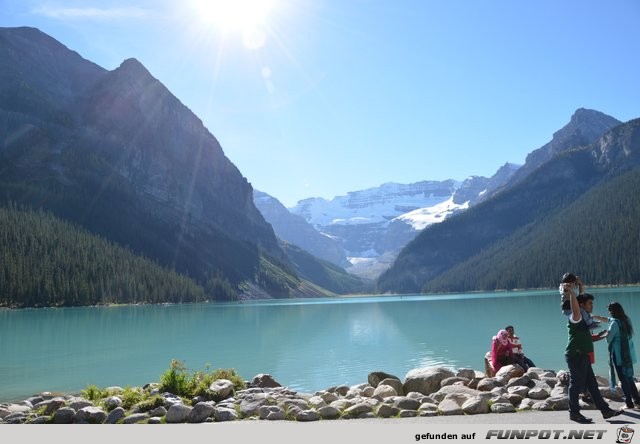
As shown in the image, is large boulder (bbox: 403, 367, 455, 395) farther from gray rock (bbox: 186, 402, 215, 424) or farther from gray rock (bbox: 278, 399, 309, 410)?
gray rock (bbox: 186, 402, 215, 424)

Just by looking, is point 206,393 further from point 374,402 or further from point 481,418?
point 481,418

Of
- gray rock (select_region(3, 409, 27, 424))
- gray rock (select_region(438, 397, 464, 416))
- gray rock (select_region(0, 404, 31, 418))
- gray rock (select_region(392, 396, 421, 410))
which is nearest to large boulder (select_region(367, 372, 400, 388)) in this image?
gray rock (select_region(392, 396, 421, 410))

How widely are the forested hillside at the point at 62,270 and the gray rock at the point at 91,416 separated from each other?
137 metres

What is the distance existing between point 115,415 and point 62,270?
155 metres

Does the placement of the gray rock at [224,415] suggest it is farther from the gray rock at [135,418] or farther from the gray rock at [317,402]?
the gray rock at [317,402]

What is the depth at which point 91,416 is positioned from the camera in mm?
15133

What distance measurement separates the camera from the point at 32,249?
511 ft

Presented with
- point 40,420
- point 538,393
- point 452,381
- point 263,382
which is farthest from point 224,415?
point 452,381

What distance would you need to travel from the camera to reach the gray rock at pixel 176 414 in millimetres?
14602

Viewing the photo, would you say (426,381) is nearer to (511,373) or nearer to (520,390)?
(511,373)

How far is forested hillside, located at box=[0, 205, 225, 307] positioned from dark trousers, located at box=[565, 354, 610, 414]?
476 ft

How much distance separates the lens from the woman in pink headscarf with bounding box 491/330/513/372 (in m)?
22.5

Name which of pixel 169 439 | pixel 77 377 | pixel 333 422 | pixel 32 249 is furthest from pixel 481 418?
pixel 32 249

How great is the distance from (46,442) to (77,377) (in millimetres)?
22900
